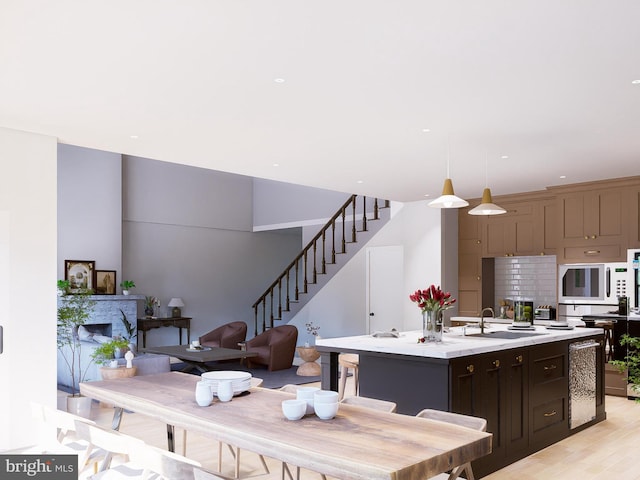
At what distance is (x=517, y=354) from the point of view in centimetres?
468

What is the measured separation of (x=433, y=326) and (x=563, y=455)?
1604mm

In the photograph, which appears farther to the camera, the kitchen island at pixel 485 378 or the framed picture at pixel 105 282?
the framed picture at pixel 105 282

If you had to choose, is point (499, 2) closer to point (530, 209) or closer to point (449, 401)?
point (449, 401)

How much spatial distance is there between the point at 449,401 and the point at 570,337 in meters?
1.99

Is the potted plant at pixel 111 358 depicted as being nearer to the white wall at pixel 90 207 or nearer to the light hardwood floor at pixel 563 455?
the light hardwood floor at pixel 563 455

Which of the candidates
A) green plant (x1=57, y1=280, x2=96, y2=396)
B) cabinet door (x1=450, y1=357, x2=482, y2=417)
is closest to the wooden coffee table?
green plant (x1=57, y1=280, x2=96, y2=396)

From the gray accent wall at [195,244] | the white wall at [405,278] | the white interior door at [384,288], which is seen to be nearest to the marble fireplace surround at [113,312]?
the gray accent wall at [195,244]

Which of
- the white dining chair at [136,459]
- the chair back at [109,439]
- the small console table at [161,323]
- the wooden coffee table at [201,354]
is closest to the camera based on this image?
the white dining chair at [136,459]

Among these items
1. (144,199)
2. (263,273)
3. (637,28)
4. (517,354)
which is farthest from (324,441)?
(263,273)

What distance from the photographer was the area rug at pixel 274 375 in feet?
26.5

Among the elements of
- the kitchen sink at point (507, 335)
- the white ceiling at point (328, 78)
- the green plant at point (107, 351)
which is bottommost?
the green plant at point (107, 351)

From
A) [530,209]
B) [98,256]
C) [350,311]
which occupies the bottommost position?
[350,311]

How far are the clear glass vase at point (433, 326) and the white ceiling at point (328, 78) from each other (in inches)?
59.8

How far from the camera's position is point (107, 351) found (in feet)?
21.3
